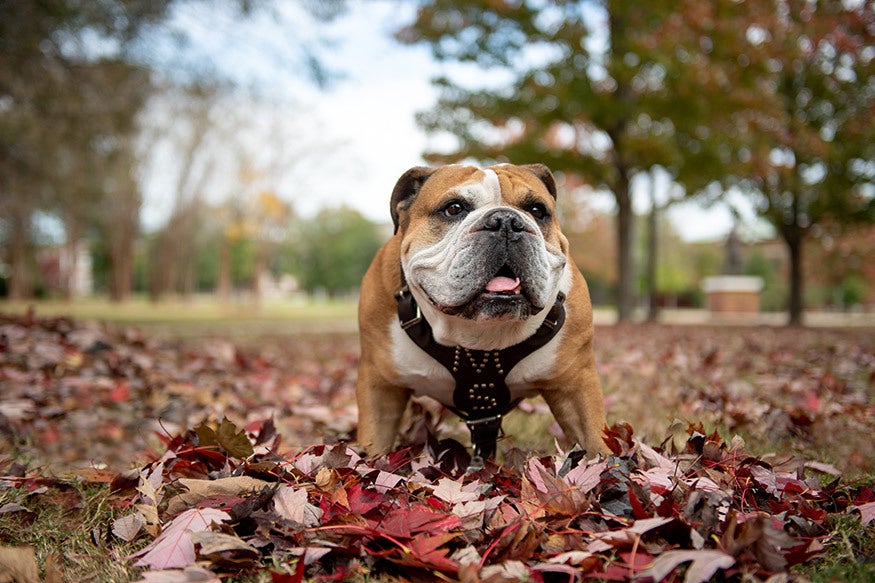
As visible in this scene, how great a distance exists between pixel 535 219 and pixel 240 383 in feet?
10.6

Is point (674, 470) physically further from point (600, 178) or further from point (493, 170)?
point (600, 178)

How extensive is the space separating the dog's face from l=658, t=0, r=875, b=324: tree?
9931 mm

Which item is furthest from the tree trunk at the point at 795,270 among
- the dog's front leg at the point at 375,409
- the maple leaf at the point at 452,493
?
the maple leaf at the point at 452,493

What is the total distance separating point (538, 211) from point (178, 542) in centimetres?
146

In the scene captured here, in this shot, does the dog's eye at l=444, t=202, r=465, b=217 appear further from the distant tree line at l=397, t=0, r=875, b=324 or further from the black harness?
the distant tree line at l=397, t=0, r=875, b=324

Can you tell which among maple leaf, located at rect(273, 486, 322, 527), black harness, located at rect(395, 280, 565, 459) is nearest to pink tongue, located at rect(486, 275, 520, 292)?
black harness, located at rect(395, 280, 565, 459)

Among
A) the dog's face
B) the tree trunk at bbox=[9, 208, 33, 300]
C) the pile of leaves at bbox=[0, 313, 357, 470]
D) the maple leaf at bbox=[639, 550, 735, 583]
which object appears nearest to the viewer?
the maple leaf at bbox=[639, 550, 735, 583]

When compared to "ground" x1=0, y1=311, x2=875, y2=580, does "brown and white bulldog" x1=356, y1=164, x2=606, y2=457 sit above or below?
above

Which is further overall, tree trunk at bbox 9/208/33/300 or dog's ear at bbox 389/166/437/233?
tree trunk at bbox 9/208/33/300

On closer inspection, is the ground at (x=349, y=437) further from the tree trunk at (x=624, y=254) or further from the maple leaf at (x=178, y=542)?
the tree trunk at (x=624, y=254)

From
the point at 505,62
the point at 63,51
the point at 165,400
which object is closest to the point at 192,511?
the point at 165,400

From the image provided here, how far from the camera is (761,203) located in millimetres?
14789

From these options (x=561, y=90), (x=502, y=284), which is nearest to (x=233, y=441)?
(x=502, y=284)

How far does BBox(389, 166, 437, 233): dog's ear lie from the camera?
2.24 meters
